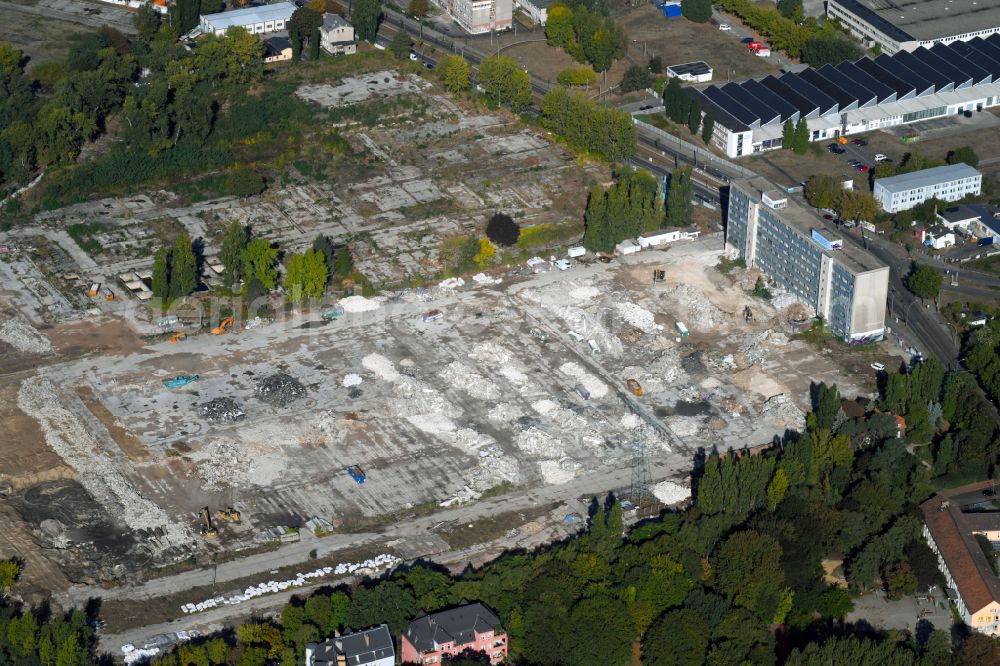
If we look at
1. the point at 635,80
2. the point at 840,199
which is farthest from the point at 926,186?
the point at 635,80

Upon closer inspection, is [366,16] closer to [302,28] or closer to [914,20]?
[302,28]

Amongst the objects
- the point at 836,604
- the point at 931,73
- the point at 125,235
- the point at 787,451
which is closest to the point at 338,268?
the point at 125,235

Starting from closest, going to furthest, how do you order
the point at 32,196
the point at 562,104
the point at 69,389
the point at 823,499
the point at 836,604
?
the point at 836,604 → the point at 823,499 → the point at 69,389 → the point at 32,196 → the point at 562,104

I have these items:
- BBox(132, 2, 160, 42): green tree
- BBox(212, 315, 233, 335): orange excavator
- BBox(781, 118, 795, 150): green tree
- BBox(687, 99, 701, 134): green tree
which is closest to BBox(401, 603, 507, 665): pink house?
BBox(212, 315, 233, 335): orange excavator

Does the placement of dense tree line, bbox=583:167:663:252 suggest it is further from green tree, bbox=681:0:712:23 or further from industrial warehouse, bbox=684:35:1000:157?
green tree, bbox=681:0:712:23

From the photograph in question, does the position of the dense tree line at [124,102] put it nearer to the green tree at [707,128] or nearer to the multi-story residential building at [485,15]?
the multi-story residential building at [485,15]

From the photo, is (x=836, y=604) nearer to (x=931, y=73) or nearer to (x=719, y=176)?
(x=719, y=176)
